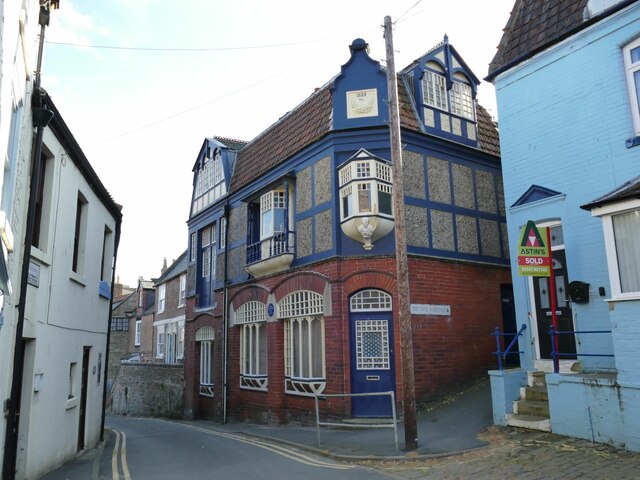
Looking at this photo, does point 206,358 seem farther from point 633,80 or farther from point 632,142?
point 633,80

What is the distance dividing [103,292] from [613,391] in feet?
38.5

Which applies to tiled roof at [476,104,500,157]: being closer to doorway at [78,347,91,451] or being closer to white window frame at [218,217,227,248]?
white window frame at [218,217,227,248]

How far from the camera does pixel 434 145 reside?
14.9 meters

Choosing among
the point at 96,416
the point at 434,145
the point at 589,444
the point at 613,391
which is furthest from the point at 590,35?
the point at 96,416

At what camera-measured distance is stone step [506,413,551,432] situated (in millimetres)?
9477

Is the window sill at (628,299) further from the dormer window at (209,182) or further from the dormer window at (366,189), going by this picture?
the dormer window at (209,182)

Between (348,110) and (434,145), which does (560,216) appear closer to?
(434,145)

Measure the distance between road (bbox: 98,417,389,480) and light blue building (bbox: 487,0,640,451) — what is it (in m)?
3.66

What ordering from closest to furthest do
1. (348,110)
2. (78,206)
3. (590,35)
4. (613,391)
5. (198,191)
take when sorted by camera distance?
(613,391)
(590,35)
(78,206)
(348,110)
(198,191)

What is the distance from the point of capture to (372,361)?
13141 mm

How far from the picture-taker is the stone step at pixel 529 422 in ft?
31.1

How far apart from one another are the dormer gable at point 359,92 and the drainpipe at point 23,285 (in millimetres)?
7869

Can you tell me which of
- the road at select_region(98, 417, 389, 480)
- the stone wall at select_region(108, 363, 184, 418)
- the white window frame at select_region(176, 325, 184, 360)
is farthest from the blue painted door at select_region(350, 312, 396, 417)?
the white window frame at select_region(176, 325, 184, 360)

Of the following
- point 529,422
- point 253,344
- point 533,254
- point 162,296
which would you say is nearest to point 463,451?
point 529,422
